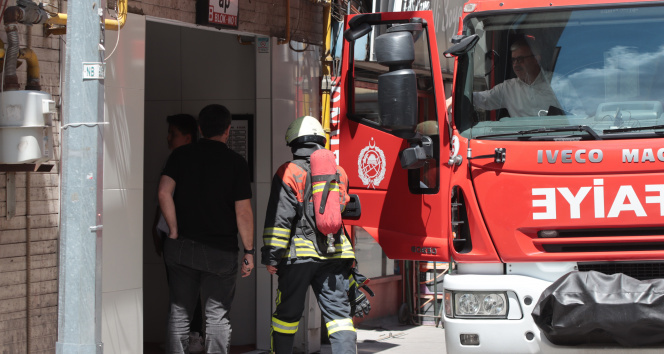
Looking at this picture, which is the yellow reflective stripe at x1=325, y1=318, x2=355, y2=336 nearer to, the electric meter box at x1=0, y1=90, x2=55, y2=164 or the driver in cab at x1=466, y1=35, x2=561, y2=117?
the driver in cab at x1=466, y1=35, x2=561, y2=117

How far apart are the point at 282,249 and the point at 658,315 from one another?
245cm

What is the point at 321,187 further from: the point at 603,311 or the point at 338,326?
the point at 603,311

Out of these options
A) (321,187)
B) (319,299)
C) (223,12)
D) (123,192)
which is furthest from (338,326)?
(223,12)

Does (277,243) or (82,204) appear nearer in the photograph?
(82,204)

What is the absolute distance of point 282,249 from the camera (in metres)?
5.95

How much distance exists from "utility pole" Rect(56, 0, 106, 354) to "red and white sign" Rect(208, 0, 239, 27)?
9.27 ft

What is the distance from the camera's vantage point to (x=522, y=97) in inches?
213

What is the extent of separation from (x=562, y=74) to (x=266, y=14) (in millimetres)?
3262

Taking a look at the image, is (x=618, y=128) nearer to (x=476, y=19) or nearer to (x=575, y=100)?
(x=575, y=100)

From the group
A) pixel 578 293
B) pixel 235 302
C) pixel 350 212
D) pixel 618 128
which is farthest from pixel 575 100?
pixel 235 302

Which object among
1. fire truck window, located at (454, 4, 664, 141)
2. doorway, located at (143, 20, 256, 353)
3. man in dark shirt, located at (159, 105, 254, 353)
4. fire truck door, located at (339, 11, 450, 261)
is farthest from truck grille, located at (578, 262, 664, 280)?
doorway, located at (143, 20, 256, 353)

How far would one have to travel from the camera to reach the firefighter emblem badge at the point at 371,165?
248 inches

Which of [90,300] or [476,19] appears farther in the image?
[476,19]

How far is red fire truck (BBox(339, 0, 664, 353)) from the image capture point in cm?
502
